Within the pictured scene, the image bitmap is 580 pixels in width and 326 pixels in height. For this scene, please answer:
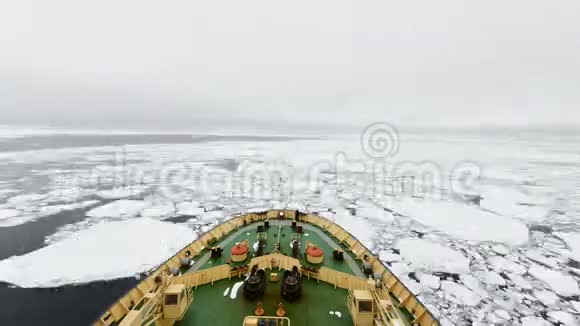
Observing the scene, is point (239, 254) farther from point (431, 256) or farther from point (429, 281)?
point (431, 256)

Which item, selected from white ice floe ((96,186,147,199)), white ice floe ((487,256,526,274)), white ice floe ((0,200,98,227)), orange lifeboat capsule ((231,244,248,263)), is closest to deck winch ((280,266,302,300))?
orange lifeboat capsule ((231,244,248,263))

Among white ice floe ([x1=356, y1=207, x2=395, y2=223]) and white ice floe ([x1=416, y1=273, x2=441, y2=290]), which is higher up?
white ice floe ([x1=356, y1=207, x2=395, y2=223])

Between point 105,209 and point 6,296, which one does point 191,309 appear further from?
point 105,209

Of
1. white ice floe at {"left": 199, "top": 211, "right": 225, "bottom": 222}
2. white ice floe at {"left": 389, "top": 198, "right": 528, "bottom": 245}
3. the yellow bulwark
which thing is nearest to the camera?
the yellow bulwark

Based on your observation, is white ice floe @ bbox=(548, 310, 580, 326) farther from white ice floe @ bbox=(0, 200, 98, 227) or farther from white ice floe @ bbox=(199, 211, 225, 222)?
white ice floe @ bbox=(0, 200, 98, 227)

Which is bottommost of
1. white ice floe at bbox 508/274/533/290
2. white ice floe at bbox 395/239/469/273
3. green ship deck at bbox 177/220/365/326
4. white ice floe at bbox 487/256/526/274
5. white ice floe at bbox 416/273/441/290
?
white ice floe at bbox 508/274/533/290

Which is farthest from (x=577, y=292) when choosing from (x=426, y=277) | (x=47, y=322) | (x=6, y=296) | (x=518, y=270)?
(x=6, y=296)

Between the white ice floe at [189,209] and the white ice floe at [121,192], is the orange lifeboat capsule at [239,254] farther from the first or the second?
the white ice floe at [121,192]

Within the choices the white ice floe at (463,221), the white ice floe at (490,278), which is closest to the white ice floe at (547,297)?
the white ice floe at (490,278)
